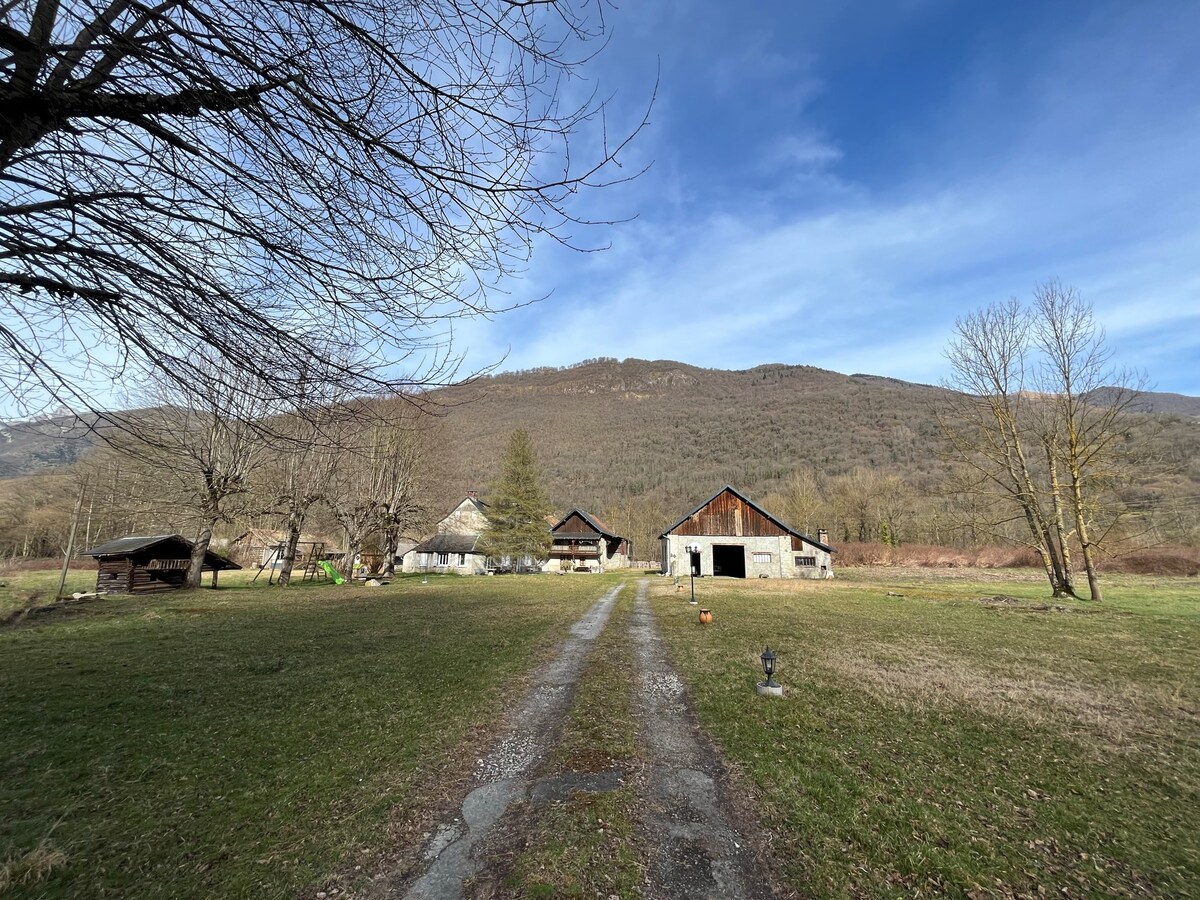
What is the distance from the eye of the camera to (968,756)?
229 inches

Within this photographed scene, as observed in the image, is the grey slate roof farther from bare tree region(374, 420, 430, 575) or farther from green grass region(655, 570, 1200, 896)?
green grass region(655, 570, 1200, 896)

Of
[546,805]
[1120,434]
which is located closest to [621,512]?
[1120,434]

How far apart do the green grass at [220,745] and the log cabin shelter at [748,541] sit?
29.6 meters

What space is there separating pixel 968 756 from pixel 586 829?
16.2ft

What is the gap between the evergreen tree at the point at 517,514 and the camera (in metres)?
46.4

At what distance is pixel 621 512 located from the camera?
85688 mm

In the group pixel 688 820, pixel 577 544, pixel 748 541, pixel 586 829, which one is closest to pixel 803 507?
pixel 748 541

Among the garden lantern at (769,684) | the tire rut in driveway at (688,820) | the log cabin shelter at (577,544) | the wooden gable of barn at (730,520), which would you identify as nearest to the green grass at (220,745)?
the tire rut in driveway at (688,820)

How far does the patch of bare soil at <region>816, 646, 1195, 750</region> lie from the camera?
700 centimetres

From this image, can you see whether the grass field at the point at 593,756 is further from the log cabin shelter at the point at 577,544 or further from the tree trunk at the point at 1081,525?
the log cabin shelter at the point at 577,544

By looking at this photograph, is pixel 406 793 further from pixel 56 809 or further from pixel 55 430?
pixel 55 430

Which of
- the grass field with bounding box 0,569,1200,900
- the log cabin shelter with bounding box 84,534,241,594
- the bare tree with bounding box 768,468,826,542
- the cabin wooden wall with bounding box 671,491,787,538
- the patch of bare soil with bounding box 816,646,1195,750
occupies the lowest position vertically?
the patch of bare soil with bounding box 816,646,1195,750

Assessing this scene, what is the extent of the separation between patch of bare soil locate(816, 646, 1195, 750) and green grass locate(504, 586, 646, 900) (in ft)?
16.9

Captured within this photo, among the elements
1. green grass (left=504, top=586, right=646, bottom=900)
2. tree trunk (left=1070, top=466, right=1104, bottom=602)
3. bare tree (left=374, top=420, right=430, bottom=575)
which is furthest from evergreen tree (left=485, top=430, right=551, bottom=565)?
green grass (left=504, top=586, right=646, bottom=900)
